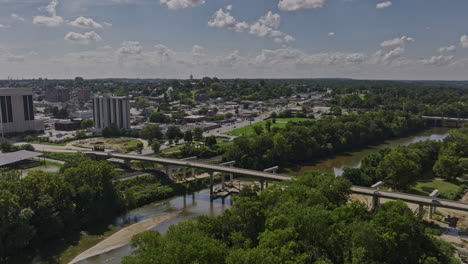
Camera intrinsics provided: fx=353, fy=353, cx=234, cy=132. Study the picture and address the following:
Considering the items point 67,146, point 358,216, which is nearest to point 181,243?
point 358,216

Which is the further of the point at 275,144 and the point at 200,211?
the point at 275,144

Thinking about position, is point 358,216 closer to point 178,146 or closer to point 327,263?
point 327,263

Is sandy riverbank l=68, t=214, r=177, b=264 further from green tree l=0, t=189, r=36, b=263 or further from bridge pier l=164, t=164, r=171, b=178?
bridge pier l=164, t=164, r=171, b=178

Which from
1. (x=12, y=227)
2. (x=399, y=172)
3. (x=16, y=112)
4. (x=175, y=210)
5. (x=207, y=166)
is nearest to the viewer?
(x=12, y=227)

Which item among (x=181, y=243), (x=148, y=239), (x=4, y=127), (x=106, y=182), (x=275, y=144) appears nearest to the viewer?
(x=181, y=243)

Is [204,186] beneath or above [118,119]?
beneath

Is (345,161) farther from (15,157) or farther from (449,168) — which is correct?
(15,157)

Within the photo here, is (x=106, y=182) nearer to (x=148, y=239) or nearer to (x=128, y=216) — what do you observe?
(x=128, y=216)

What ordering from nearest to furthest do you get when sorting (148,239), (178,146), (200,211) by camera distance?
(148,239) → (200,211) → (178,146)

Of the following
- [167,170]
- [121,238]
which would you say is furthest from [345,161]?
[121,238]
